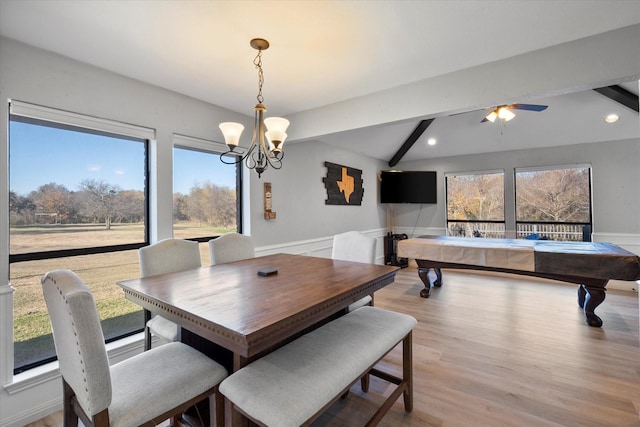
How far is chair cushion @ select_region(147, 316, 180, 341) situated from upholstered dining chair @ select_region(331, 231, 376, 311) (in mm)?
1385

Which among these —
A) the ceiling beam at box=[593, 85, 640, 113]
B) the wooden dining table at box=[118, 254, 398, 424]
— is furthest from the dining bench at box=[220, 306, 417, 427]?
the ceiling beam at box=[593, 85, 640, 113]

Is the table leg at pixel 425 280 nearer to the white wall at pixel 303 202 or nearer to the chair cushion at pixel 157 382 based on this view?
the white wall at pixel 303 202

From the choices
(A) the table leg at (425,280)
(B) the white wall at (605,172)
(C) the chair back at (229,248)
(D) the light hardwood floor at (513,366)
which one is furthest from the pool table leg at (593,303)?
(C) the chair back at (229,248)

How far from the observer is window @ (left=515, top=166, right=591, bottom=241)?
4945 millimetres

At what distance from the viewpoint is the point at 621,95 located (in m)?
3.67

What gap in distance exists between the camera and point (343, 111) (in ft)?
10.1

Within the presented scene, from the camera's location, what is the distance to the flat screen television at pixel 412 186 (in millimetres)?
6152

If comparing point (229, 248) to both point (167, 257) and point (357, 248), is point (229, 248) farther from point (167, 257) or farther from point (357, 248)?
point (357, 248)

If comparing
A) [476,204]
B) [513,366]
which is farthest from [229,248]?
[476,204]

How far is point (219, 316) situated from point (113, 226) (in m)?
1.86

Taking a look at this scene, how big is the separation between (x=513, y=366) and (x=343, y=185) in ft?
11.5

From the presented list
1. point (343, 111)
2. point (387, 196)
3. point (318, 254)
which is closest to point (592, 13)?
point (343, 111)

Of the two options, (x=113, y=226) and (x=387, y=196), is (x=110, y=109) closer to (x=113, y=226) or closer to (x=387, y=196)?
(x=113, y=226)

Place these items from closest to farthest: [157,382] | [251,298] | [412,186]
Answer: [157,382]
[251,298]
[412,186]
